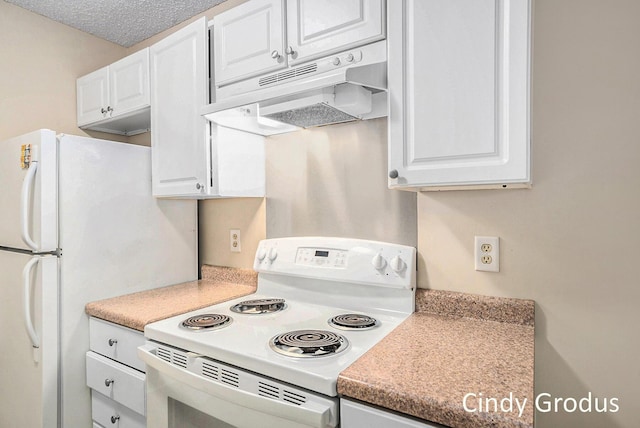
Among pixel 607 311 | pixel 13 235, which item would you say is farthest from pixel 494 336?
pixel 13 235

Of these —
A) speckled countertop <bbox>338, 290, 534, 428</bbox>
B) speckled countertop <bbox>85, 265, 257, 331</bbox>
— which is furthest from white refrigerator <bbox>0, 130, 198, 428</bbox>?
speckled countertop <bbox>338, 290, 534, 428</bbox>

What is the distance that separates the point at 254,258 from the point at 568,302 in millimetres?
1425

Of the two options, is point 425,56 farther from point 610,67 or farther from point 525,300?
point 525,300

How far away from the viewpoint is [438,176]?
3.75 feet

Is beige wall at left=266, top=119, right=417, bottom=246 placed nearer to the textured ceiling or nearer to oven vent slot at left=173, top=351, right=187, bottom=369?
oven vent slot at left=173, top=351, right=187, bottom=369

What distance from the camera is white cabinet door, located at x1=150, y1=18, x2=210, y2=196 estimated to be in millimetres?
1691

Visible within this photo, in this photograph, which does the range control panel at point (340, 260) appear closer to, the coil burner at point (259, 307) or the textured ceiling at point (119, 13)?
the coil burner at point (259, 307)

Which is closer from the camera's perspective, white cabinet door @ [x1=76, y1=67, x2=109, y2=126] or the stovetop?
the stovetop

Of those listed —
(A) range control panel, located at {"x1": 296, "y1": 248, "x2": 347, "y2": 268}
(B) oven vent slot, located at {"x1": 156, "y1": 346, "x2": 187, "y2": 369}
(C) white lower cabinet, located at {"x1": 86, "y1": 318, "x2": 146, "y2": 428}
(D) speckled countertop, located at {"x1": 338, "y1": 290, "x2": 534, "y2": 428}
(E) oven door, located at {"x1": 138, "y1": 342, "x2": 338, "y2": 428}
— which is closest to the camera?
(D) speckled countertop, located at {"x1": 338, "y1": 290, "x2": 534, "y2": 428}

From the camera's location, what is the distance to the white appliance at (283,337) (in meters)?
0.99

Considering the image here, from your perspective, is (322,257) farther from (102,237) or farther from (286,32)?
(102,237)

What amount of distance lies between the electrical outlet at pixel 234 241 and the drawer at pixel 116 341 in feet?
2.32

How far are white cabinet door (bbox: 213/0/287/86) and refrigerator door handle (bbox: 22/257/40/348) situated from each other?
1.16m

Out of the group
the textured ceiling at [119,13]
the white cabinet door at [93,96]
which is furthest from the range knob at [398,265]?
the white cabinet door at [93,96]
